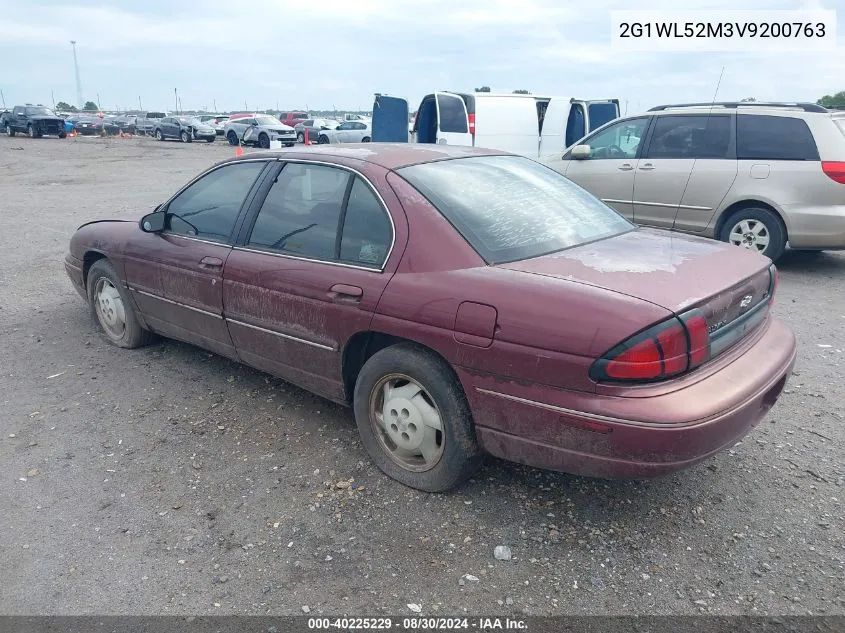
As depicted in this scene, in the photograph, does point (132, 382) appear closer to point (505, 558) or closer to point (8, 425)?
point (8, 425)

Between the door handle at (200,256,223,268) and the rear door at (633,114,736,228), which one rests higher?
the rear door at (633,114,736,228)

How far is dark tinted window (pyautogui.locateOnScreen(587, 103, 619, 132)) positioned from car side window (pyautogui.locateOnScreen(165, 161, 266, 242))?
14.2 metres

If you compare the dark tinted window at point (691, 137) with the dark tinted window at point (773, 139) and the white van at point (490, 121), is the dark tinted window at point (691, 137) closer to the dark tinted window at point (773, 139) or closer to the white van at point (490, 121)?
the dark tinted window at point (773, 139)

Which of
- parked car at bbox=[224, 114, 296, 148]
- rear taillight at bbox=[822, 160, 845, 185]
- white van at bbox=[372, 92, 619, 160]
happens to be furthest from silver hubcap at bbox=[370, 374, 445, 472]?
parked car at bbox=[224, 114, 296, 148]

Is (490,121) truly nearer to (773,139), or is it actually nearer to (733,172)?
(733,172)

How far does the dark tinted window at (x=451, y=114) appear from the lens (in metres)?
12.8

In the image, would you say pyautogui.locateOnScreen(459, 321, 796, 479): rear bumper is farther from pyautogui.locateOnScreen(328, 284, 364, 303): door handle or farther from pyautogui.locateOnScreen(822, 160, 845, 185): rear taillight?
pyautogui.locateOnScreen(822, 160, 845, 185): rear taillight

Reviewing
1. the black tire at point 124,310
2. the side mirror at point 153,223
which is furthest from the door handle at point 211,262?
the black tire at point 124,310

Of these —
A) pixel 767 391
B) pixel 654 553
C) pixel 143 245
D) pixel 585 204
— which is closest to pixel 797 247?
pixel 585 204

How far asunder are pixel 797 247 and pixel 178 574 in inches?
271

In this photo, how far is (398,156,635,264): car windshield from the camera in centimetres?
310

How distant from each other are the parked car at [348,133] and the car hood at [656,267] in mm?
26919

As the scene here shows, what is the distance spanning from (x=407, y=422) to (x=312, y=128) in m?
32.5

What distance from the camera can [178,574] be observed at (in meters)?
2.68
